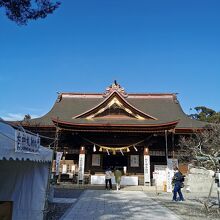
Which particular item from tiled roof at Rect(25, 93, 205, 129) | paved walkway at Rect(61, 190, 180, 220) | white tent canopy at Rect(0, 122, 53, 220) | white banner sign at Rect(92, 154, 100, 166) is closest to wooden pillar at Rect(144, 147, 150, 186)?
tiled roof at Rect(25, 93, 205, 129)

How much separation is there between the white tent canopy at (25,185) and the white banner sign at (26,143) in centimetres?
13

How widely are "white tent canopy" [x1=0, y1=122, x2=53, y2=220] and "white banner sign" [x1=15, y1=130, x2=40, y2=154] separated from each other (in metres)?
0.13

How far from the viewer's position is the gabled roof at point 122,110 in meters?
23.3

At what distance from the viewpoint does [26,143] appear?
19.1ft

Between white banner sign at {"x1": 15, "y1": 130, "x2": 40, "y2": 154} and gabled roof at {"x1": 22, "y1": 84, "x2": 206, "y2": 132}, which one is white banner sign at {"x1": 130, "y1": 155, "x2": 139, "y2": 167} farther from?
white banner sign at {"x1": 15, "y1": 130, "x2": 40, "y2": 154}

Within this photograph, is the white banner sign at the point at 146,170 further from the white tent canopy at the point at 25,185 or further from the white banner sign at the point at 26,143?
the white banner sign at the point at 26,143

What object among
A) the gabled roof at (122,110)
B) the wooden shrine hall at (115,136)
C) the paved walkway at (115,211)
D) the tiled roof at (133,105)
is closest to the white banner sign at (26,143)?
the paved walkway at (115,211)

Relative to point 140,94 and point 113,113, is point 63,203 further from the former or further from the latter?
point 140,94

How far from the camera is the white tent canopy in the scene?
Result: 23.6ft

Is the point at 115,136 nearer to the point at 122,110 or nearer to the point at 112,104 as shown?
the point at 122,110

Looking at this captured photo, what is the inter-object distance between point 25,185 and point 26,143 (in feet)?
7.93

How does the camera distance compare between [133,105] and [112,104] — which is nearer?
[112,104]

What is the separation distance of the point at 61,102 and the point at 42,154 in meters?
25.0

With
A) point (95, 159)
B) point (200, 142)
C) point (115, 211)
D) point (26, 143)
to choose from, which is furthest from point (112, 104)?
point (26, 143)
